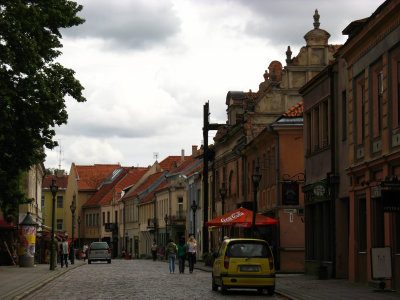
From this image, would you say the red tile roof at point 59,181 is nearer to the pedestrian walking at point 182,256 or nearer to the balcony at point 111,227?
the balcony at point 111,227

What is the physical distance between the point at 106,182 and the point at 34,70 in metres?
109

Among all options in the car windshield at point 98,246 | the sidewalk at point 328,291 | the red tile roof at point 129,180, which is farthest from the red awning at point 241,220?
the red tile roof at point 129,180

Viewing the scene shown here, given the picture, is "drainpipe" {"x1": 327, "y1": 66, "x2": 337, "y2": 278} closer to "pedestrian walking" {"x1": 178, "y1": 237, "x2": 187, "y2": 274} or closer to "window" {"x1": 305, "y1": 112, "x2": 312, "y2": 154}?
"window" {"x1": 305, "y1": 112, "x2": 312, "y2": 154}

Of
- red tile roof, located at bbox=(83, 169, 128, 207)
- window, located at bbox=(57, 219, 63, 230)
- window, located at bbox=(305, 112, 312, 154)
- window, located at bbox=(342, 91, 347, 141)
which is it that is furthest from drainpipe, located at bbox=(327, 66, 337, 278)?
window, located at bbox=(57, 219, 63, 230)

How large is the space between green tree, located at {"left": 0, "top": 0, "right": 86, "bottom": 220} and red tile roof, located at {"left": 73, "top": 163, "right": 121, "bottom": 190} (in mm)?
105896

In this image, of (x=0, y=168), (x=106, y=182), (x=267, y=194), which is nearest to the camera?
(x=0, y=168)

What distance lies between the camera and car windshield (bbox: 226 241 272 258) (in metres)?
24.0

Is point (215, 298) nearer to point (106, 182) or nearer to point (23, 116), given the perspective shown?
point (23, 116)

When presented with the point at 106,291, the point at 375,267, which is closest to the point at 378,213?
the point at 375,267

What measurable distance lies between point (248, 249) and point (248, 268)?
66 centimetres

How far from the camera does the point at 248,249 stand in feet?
79.4

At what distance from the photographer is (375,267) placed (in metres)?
23.1

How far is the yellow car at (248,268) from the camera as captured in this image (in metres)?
23.7

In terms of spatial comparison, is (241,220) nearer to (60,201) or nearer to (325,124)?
(325,124)
